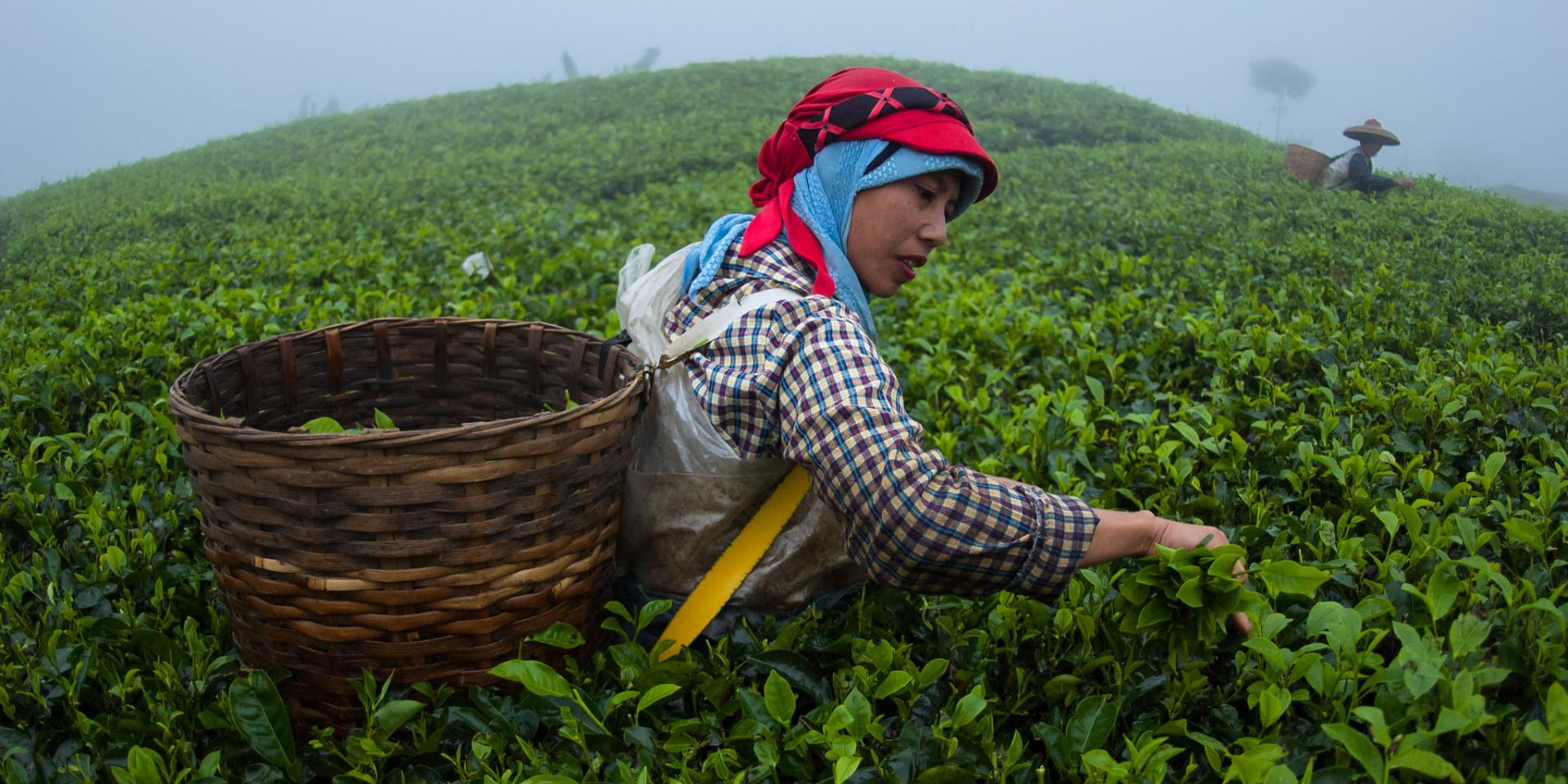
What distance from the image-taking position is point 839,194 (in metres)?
1.87

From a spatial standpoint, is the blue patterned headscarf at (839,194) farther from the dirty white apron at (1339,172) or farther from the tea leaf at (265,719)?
the dirty white apron at (1339,172)

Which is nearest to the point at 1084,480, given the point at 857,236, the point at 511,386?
the point at 857,236

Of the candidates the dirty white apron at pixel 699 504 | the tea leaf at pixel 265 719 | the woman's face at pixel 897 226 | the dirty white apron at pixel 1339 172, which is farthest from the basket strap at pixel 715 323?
the dirty white apron at pixel 1339 172

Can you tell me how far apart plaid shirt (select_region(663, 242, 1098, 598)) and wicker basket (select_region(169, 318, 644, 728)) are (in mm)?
246

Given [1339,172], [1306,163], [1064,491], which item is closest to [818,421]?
[1064,491]

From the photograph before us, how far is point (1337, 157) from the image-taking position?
4.02m

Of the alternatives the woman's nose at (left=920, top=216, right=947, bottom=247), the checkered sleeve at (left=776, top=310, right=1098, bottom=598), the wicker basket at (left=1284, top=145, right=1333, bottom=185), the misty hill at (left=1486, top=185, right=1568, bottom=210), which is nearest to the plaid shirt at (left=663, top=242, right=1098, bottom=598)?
the checkered sleeve at (left=776, top=310, right=1098, bottom=598)

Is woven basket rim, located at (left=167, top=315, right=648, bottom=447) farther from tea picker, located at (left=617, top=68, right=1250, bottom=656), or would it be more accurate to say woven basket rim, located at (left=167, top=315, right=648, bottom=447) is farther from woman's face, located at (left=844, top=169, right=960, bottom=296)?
woman's face, located at (left=844, top=169, right=960, bottom=296)

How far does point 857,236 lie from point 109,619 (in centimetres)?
144

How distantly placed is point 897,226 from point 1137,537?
70 cm

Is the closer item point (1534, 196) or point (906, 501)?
point (906, 501)

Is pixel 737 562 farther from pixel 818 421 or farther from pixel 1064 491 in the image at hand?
pixel 1064 491

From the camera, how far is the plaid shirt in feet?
4.68

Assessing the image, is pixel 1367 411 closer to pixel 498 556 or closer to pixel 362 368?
pixel 498 556
